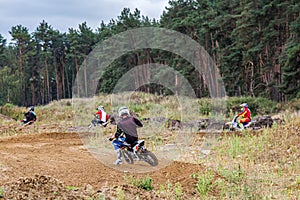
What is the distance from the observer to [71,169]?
23.6ft

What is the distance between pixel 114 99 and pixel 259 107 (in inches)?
375

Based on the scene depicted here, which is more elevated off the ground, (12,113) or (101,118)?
(101,118)

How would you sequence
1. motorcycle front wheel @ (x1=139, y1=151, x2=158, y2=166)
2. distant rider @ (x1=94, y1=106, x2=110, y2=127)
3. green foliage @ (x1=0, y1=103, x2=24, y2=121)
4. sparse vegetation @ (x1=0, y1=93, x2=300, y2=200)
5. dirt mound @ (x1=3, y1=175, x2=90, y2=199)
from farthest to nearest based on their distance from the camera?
green foliage @ (x1=0, y1=103, x2=24, y2=121) → distant rider @ (x1=94, y1=106, x2=110, y2=127) → motorcycle front wheel @ (x1=139, y1=151, x2=158, y2=166) → sparse vegetation @ (x1=0, y1=93, x2=300, y2=200) → dirt mound @ (x1=3, y1=175, x2=90, y2=199)

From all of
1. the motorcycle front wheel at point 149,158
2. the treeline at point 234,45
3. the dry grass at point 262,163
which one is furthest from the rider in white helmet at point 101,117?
the treeline at point 234,45

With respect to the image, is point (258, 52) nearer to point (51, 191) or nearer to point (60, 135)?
point (60, 135)

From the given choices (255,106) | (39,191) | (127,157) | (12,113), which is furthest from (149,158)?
(12,113)

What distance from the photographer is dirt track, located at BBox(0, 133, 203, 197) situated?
20.2 ft

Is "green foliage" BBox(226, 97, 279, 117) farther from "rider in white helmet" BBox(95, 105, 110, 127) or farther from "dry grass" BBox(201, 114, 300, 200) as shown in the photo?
"dry grass" BBox(201, 114, 300, 200)

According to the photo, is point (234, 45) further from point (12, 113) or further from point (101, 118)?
point (101, 118)

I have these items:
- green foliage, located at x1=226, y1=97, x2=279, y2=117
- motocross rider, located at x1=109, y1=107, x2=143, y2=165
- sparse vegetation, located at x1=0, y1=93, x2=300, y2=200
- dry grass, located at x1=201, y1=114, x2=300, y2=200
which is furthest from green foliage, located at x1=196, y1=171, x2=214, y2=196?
green foliage, located at x1=226, y1=97, x2=279, y2=117

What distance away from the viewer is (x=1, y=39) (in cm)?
6544

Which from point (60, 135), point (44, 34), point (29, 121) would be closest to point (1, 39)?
point (44, 34)

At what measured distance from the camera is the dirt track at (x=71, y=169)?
616 cm

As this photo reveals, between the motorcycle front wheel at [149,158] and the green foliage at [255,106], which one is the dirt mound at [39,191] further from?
the green foliage at [255,106]
